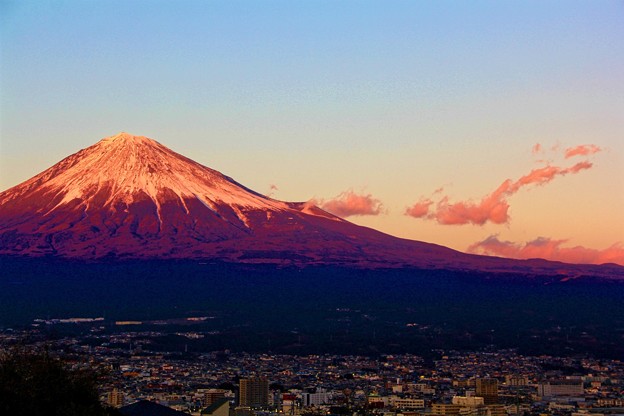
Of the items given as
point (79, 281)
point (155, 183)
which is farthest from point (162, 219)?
point (79, 281)

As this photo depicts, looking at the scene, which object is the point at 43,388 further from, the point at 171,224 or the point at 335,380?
the point at 171,224

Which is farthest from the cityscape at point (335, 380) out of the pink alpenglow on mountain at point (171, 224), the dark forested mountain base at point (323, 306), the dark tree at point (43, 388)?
the pink alpenglow on mountain at point (171, 224)

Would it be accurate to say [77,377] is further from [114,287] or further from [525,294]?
[525,294]

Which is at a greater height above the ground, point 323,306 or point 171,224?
point 171,224

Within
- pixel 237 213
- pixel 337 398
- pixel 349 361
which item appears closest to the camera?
pixel 337 398

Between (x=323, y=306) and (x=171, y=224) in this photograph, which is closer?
(x=323, y=306)

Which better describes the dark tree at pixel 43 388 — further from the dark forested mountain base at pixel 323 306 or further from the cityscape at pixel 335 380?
the dark forested mountain base at pixel 323 306

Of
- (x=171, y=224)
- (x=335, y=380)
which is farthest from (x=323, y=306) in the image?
(x=335, y=380)
